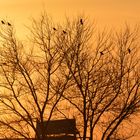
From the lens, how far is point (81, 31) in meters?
22.5

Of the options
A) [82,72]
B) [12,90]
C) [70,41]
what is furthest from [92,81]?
[12,90]

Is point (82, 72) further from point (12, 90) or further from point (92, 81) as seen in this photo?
point (12, 90)

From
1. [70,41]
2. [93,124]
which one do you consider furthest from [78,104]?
[70,41]

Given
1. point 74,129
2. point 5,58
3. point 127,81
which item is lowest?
point 74,129

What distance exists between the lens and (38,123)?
853 inches

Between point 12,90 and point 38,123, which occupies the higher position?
point 12,90

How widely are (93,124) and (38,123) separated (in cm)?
240

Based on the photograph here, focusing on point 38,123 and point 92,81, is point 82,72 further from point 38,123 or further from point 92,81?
point 38,123

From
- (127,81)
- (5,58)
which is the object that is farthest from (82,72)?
(5,58)

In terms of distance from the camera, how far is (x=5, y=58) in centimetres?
2197

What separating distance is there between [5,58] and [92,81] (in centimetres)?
394

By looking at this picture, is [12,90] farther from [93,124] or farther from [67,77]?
[93,124]

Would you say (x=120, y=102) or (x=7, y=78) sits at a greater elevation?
(x=7, y=78)

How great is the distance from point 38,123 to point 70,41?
389 cm
